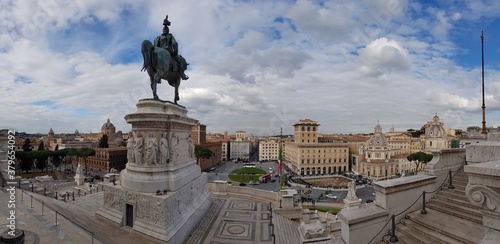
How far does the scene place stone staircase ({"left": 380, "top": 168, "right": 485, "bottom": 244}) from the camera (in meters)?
5.71

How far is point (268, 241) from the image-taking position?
11.2 metres

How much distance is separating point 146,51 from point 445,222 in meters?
13.4

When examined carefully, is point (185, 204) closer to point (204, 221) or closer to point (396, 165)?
point (204, 221)

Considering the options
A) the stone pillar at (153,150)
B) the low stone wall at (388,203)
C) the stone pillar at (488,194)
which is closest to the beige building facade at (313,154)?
the stone pillar at (153,150)

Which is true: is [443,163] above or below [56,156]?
above

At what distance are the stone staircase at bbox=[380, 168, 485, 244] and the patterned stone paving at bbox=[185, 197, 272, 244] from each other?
6.21 metres

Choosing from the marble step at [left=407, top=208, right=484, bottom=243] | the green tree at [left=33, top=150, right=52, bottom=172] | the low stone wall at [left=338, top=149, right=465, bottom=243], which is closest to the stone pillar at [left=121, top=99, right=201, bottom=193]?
the low stone wall at [left=338, top=149, right=465, bottom=243]

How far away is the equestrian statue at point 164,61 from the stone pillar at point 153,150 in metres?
1.28

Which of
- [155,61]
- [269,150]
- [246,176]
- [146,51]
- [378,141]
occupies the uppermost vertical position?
[146,51]

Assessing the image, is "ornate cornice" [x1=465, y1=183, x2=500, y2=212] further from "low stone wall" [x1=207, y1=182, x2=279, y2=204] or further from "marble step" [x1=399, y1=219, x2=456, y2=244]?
"low stone wall" [x1=207, y1=182, x2=279, y2=204]

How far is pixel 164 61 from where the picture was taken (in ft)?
42.4

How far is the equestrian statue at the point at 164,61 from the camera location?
12613 mm

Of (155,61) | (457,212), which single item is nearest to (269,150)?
(155,61)

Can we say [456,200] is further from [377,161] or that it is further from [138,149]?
[377,161]
